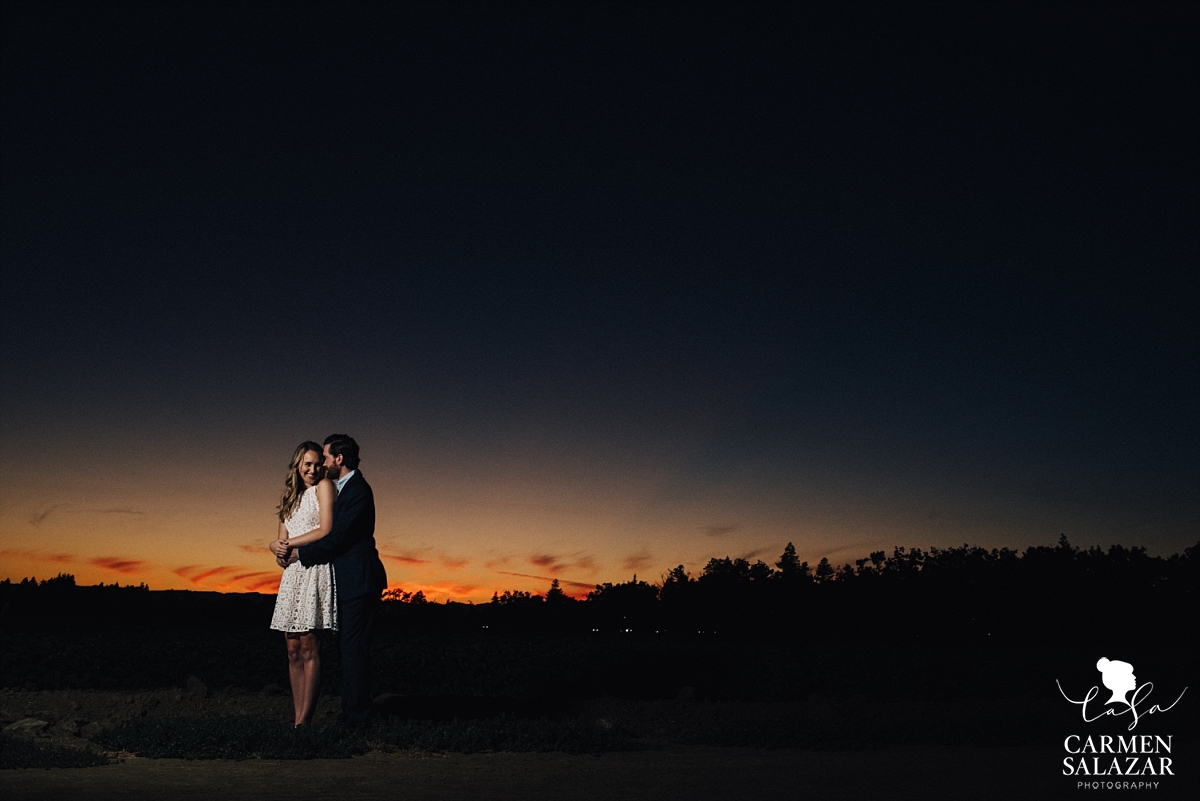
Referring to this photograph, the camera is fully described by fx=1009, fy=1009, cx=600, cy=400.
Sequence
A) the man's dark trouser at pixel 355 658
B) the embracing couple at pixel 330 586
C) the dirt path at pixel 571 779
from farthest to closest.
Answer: the embracing couple at pixel 330 586
the man's dark trouser at pixel 355 658
the dirt path at pixel 571 779

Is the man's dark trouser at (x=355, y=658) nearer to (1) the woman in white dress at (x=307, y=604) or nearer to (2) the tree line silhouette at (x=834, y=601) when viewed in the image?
(1) the woman in white dress at (x=307, y=604)

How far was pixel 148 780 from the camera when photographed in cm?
564

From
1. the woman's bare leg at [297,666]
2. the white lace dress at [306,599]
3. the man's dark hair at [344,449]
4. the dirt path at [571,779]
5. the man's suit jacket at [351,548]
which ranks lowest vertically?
the dirt path at [571,779]

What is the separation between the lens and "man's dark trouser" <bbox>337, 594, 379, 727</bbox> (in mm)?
7547

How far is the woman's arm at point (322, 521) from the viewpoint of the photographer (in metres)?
7.68

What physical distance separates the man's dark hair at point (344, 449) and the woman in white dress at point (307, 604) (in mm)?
150

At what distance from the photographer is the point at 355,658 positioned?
7.66 meters

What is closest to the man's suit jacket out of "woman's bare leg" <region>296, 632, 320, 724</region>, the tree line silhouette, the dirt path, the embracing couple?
the embracing couple

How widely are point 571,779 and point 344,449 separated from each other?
327 centimetres

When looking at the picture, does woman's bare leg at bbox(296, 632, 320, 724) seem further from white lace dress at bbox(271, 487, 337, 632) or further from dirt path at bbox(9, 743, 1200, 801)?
dirt path at bbox(9, 743, 1200, 801)

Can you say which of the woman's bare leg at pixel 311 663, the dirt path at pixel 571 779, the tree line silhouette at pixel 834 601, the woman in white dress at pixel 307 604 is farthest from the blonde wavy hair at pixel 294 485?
the tree line silhouette at pixel 834 601

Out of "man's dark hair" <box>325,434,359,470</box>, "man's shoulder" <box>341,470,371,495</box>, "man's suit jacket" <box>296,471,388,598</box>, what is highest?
"man's dark hair" <box>325,434,359,470</box>

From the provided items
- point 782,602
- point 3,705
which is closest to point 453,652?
point 3,705

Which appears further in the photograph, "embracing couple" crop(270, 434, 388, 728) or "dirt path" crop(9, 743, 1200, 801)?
"embracing couple" crop(270, 434, 388, 728)
